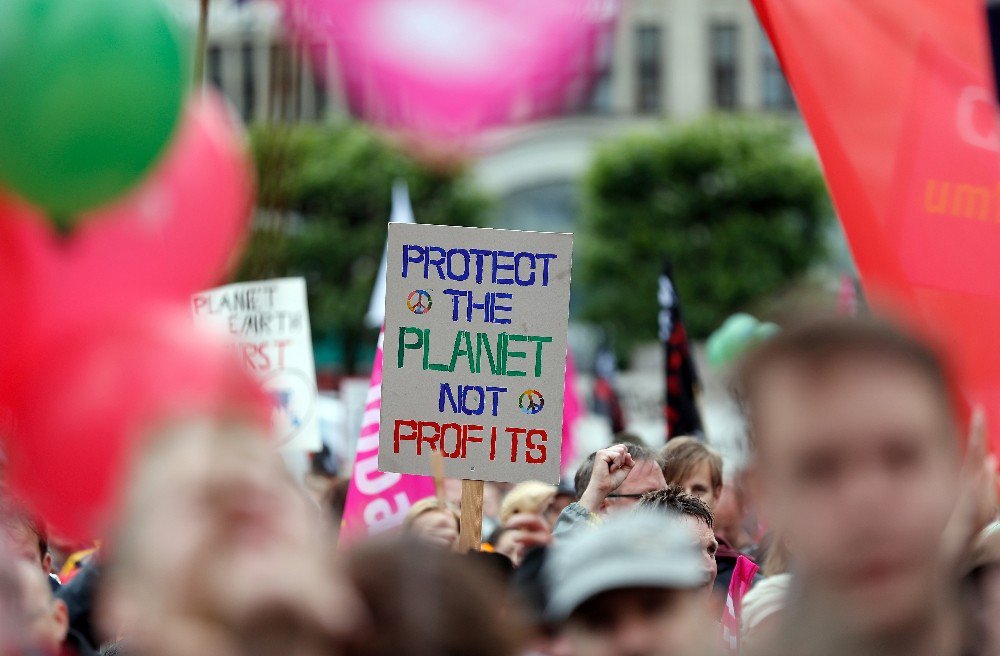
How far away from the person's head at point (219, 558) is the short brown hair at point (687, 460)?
311 cm

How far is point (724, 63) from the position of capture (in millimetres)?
43969

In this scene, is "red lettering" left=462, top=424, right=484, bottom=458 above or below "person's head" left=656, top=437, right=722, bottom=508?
above

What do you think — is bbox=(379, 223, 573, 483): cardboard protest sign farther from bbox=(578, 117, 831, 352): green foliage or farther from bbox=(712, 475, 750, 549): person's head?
bbox=(578, 117, 831, 352): green foliage

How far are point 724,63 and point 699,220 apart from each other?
9081 mm

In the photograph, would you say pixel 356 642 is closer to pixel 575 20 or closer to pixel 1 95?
pixel 1 95

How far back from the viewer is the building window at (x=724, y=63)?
144ft

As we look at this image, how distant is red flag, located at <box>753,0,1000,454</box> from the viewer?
4117 mm

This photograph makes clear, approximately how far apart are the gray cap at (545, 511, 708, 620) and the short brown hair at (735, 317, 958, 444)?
30cm

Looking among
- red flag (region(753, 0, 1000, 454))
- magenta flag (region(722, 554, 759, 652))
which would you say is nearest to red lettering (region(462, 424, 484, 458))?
magenta flag (region(722, 554, 759, 652))

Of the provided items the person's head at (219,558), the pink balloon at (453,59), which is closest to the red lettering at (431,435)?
the pink balloon at (453,59)

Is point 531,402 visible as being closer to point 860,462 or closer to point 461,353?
point 461,353

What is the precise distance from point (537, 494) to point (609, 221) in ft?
105

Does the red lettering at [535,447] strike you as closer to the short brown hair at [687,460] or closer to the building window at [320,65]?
the short brown hair at [687,460]

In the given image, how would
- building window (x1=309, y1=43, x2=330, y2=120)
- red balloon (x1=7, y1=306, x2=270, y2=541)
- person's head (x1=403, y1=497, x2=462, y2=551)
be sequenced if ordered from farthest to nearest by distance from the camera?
person's head (x1=403, y1=497, x2=462, y2=551) < building window (x1=309, y1=43, x2=330, y2=120) < red balloon (x1=7, y1=306, x2=270, y2=541)
